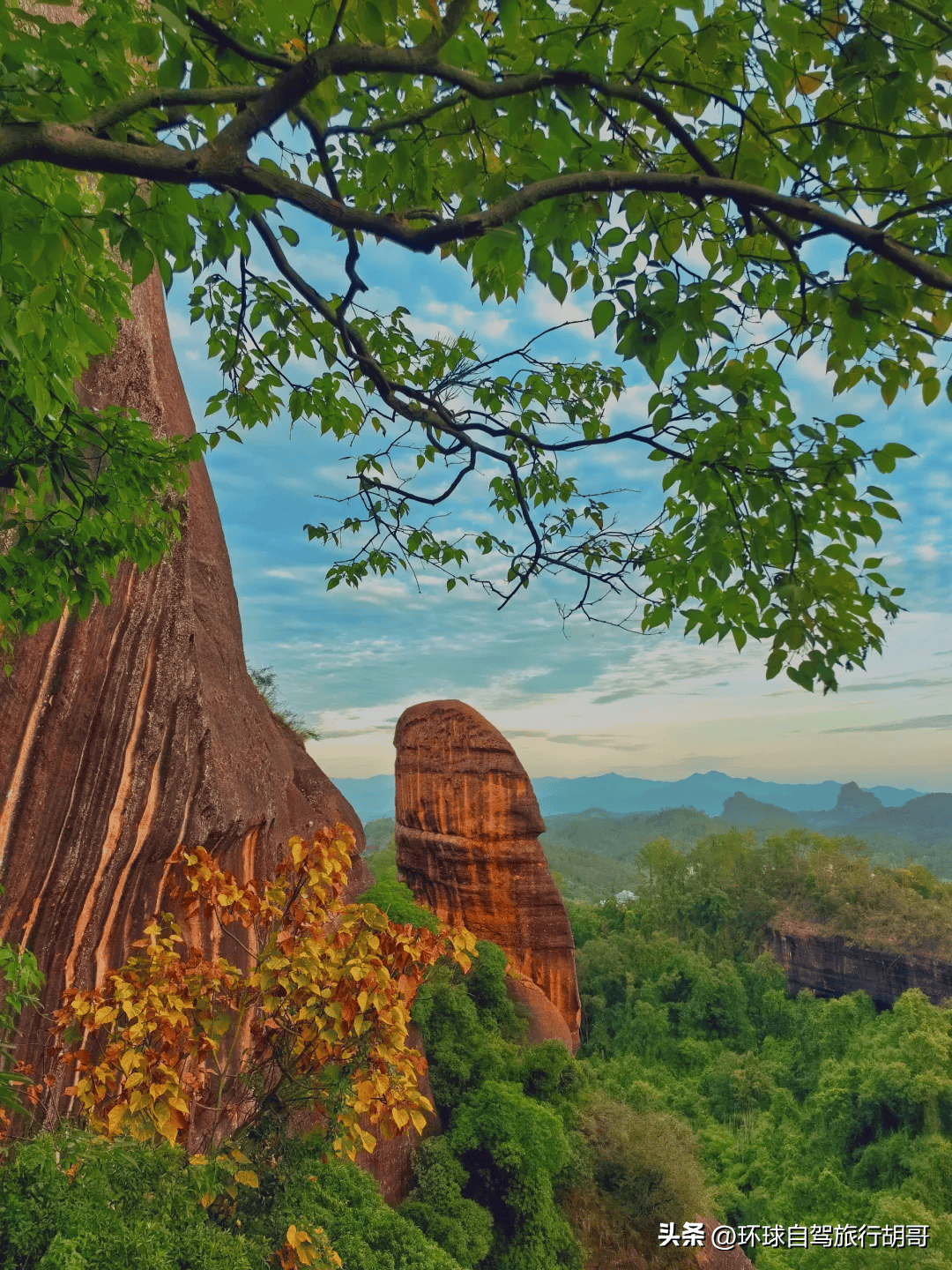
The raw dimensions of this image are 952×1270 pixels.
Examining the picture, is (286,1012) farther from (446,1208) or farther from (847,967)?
(847,967)

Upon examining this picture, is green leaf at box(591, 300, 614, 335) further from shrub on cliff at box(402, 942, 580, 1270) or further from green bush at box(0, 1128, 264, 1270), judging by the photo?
shrub on cliff at box(402, 942, 580, 1270)

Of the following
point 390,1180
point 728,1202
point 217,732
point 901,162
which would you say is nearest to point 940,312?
point 901,162

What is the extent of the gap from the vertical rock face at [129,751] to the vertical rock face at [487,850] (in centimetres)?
1211

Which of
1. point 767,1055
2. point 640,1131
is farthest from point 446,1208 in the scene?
point 767,1055

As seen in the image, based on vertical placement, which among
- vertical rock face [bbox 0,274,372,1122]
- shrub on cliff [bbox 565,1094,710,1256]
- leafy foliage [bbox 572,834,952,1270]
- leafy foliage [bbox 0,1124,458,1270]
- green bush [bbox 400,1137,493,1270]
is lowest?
leafy foliage [bbox 572,834,952,1270]

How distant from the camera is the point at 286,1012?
4742 mm

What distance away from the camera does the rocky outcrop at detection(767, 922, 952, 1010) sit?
Answer: 94.0 ft

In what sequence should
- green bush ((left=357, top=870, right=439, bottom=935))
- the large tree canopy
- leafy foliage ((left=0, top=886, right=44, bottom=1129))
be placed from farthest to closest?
green bush ((left=357, top=870, right=439, bottom=935)), leafy foliage ((left=0, top=886, right=44, bottom=1129)), the large tree canopy

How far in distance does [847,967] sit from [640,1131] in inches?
837

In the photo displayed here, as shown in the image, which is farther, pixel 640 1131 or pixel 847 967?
pixel 847 967

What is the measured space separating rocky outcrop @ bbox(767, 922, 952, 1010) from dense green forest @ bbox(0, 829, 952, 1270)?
105cm

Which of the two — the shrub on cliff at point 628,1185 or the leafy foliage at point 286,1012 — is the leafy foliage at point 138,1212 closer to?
the leafy foliage at point 286,1012

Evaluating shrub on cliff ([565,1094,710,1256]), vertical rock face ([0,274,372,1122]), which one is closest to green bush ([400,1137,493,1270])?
shrub on cliff ([565,1094,710,1256])

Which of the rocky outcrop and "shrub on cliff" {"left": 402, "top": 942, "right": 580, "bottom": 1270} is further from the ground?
"shrub on cliff" {"left": 402, "top": 942, "right": 580, "bottom": 1270}
